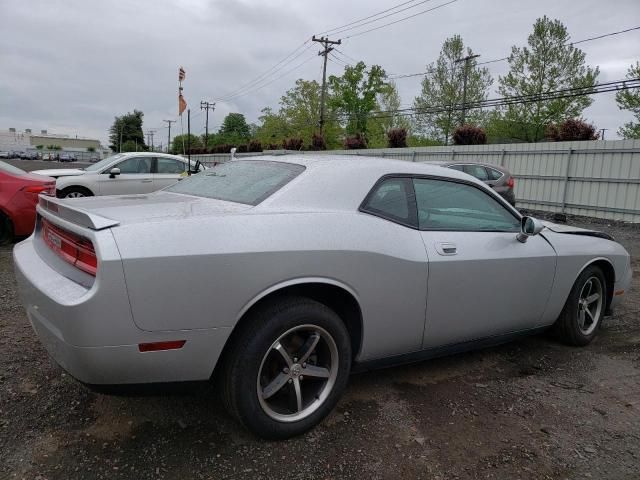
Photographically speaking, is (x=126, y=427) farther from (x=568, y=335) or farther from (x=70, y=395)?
(x=568, y=335)

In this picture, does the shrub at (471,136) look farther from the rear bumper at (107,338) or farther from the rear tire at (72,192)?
the rear bumper at (107,338)

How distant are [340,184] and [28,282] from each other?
1686 millimetres

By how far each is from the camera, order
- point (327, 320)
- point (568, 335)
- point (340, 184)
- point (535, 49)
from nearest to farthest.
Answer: point (327, 320)
point (340, 184)
point (568, 335)
point (535, 49)

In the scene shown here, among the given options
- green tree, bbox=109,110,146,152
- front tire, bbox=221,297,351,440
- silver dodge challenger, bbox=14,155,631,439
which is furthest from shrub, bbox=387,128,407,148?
green tree, bbox=109,110,146,152

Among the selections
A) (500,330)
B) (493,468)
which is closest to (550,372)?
(500,330)

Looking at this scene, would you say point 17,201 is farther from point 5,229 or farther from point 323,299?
point 323,299

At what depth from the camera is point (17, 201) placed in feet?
22.4

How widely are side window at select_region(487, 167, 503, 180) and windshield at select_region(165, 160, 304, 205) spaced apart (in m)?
10.6

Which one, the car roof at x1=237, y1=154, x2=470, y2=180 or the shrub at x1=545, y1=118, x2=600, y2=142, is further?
the shrub at x1=545, y1=118, x2=600, y2=142

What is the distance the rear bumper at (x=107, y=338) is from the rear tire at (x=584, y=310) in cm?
291

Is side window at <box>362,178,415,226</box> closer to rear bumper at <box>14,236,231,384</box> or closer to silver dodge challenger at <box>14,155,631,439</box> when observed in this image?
silver dodge challenger at <box>14,155,631,439</box>

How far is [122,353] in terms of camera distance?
6.80 ft

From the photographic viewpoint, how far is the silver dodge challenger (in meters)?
2.09

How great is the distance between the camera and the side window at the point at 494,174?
12805 millimetres
